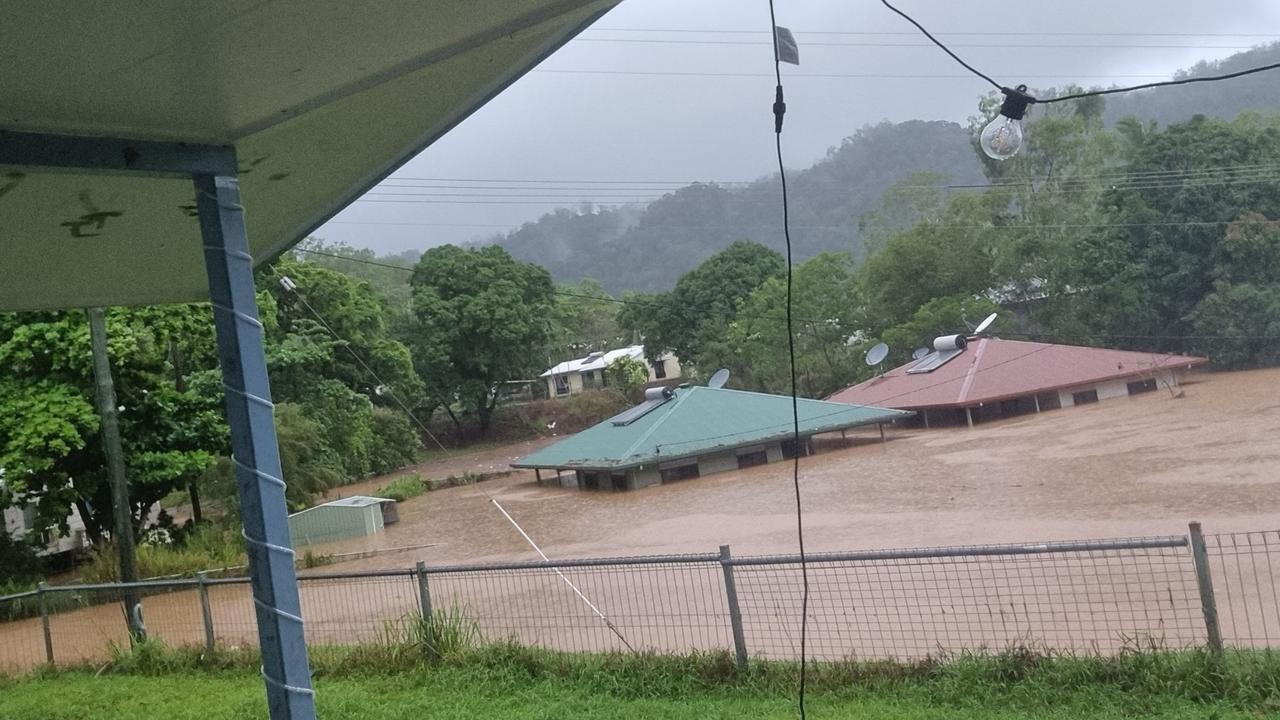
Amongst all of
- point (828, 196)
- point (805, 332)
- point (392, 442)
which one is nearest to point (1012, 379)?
point (805, 332)

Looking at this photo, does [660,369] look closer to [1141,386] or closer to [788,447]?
[788,447]

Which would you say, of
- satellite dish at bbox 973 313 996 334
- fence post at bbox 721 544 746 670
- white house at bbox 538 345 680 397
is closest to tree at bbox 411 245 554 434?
white house at bbox 538 345 680 397

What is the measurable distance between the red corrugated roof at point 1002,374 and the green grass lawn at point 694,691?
9.79m

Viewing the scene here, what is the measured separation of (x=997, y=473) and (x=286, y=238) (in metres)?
9.75

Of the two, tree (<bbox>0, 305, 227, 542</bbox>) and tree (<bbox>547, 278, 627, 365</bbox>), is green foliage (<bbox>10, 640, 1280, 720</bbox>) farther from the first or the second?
tree (<bbox>547, 278, 627, 365</bbox>)

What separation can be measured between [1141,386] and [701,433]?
19.7ft

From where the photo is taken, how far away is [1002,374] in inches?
520

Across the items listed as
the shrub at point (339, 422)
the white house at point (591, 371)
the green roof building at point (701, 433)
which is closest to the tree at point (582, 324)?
the white house at point (591, 371)

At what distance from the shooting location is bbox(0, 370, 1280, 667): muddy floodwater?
197 inches

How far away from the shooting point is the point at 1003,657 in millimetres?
3561

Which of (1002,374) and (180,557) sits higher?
(1002,374)

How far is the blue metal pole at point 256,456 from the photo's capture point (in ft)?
6.79

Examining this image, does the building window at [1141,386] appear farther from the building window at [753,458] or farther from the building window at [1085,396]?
the building window at [753,458]

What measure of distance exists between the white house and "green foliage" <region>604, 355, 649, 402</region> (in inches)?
7.0
